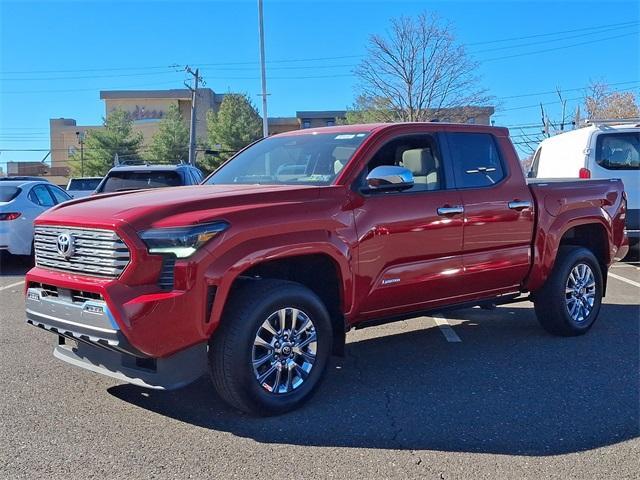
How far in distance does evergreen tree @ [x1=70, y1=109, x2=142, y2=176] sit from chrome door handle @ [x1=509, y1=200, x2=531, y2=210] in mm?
48228

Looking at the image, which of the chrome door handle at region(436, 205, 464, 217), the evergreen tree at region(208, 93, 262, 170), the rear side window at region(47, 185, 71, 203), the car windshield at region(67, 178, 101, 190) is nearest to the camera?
the chrome door handle at region(436, 205, 464, 217)

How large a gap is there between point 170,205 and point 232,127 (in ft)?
150

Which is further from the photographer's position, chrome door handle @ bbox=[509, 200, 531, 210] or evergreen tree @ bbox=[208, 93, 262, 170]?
evergreen tree @ bbox=[208, 93, 262, 170]

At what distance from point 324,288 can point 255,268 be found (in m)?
0.65

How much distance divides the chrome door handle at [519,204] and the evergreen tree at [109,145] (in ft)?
158

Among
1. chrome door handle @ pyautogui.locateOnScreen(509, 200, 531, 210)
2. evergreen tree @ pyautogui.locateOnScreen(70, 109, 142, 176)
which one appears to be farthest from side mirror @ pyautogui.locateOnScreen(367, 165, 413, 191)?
evergreen tree @ pyautogui.locateOnScreen(70, 109, 142, 176)

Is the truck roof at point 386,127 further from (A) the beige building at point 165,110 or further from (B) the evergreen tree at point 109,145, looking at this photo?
(A) the beige building at point 165,110

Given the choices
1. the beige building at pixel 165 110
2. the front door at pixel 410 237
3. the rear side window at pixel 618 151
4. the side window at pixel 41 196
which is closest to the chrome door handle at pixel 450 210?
the front door at pixel 410 237

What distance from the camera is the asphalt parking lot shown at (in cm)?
346

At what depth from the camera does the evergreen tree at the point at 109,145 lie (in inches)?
1989

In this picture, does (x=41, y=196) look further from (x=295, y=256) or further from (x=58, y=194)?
(x=295, y=256)

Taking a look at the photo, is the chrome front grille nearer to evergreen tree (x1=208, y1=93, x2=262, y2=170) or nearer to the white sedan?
the white sedan

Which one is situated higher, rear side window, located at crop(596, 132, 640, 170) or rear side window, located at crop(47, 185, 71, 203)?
rear side window, located at crop(596, 132, 640, 170)

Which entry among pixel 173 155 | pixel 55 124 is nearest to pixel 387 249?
pixel 173 155
